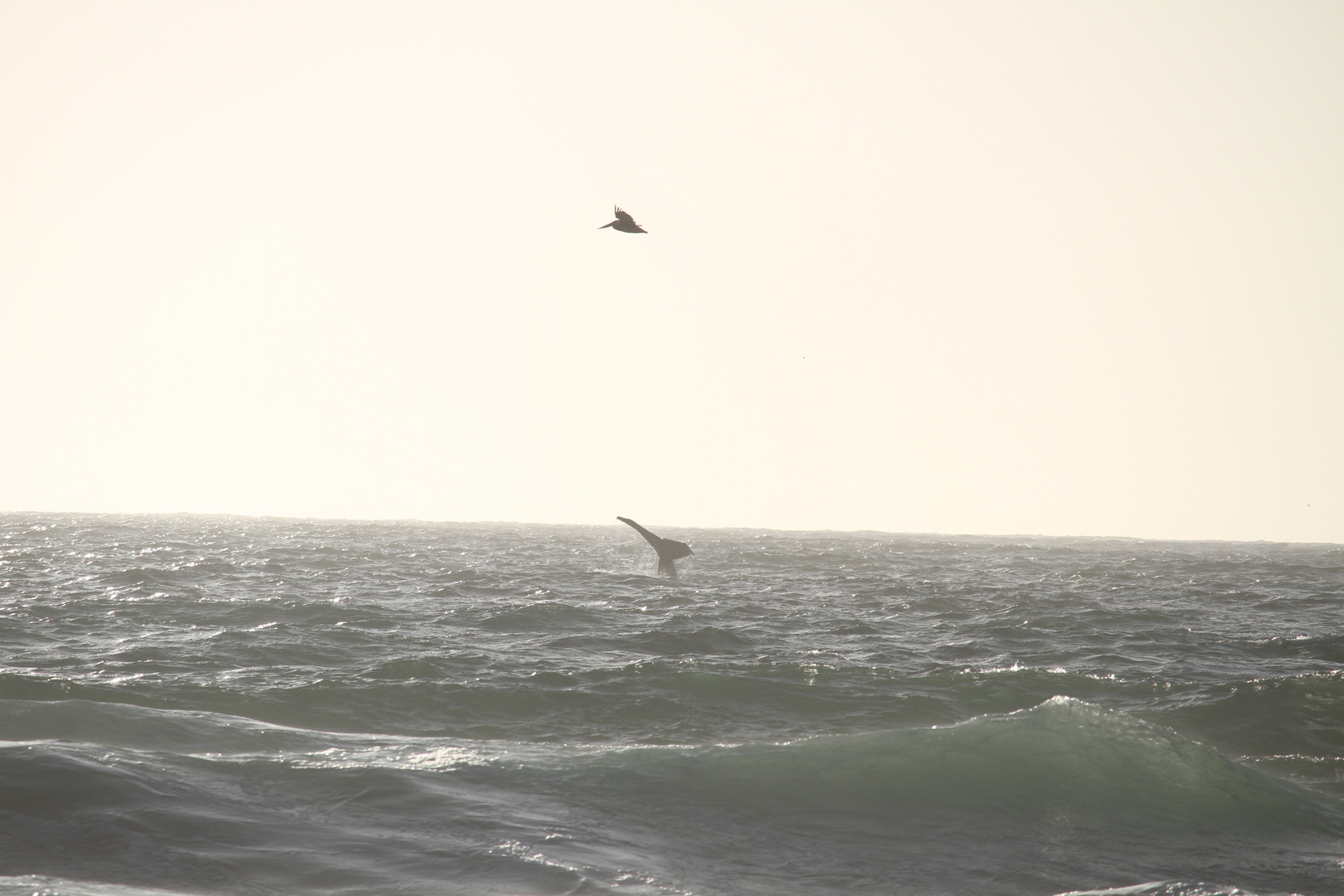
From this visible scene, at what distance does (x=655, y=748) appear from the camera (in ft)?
26.3

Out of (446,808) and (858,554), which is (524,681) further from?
(858,554)

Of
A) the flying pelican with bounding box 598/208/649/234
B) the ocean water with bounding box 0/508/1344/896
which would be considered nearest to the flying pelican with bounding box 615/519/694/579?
the ocean water with bounding box 0/508/1344/896

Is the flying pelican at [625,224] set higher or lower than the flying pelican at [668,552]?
higher

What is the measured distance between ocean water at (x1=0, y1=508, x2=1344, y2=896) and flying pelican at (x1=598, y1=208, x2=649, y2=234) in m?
6.75

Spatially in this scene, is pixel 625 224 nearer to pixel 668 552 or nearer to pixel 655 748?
pixel 655 748

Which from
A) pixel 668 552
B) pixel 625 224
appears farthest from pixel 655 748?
pixel 668 552

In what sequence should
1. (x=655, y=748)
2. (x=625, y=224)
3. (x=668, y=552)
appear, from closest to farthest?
(x=655, y=748) → (x=625, y=224) → (x=668, y=552)

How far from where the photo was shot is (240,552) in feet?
110

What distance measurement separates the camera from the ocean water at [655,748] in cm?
536

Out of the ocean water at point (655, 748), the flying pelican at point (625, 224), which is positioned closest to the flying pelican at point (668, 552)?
the ocean water at point (655, 748)

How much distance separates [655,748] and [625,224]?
10.3 metres

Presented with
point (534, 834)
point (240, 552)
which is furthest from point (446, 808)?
point (240, 552)

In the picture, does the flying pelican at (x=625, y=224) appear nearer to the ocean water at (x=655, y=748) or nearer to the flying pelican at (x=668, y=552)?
the ocean water at (x=655, y=748)

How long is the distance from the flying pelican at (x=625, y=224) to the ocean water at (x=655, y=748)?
6.75 m
